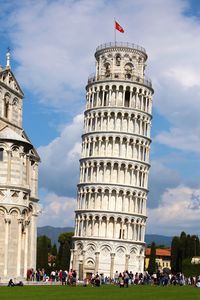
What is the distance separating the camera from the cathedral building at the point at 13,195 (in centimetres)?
4941

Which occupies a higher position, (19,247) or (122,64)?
(122,64)

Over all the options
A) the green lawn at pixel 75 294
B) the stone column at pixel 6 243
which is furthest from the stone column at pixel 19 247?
the green lawn at pixel 75 294

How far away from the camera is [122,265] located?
82.9 m

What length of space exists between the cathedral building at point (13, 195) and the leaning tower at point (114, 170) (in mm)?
28010

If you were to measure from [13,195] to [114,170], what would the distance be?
3580 centimetres

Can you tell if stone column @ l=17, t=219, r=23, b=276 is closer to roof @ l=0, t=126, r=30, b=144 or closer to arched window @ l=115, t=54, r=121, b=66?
roof @ l=0, t=126, r=30, b=144

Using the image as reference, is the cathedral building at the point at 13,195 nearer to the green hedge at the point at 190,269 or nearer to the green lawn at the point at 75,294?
the green lawn at the point at 75,294

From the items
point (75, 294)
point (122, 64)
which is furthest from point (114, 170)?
point (75, 294)

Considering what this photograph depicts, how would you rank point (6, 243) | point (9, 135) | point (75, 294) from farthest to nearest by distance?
point (9, 135), point (6, 243), point (75, 294)

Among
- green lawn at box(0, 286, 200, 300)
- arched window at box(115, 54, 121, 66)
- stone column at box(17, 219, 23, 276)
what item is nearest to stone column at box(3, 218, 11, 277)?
stone column at box(17, 219, 23, 276)

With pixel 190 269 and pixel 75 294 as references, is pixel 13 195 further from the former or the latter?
pixel 190 269

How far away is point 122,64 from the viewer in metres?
89.4

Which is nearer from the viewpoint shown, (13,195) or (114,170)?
(13,195)

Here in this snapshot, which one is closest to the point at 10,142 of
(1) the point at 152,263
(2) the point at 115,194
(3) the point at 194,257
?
(2) the point at 115,194
